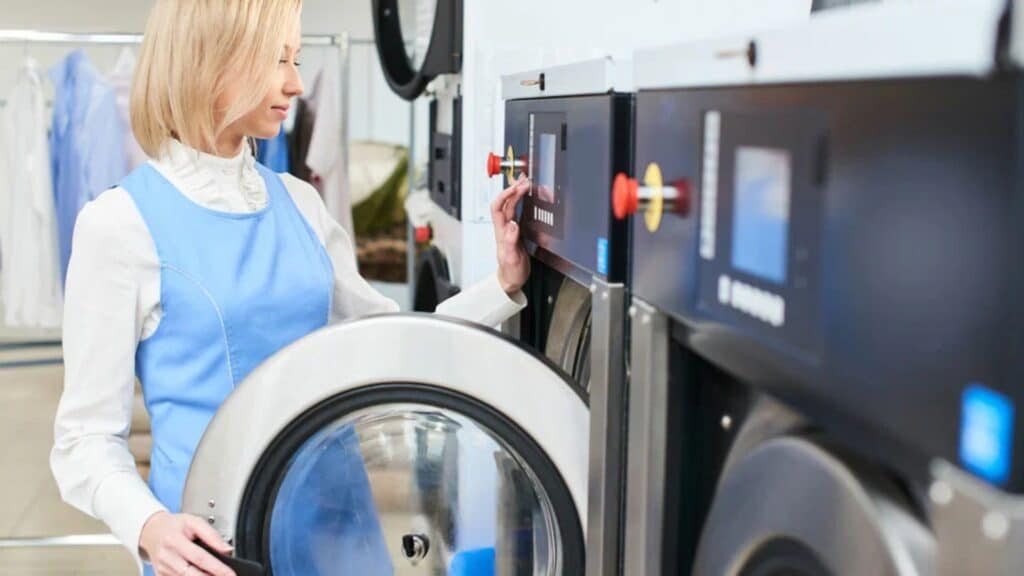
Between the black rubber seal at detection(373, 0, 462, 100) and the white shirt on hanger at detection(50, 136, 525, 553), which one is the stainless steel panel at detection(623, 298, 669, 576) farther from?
the black rubber seal at detection(373, 0, 462, 100)

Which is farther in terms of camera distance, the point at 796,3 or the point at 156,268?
the point at 796,3

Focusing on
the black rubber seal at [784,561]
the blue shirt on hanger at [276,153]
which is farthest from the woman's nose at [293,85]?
the blue shirt on hanger at [276,153]

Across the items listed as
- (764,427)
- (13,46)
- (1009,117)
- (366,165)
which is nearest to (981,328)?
(1009,117)

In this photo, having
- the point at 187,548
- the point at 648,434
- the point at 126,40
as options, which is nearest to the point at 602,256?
the point at 648,434

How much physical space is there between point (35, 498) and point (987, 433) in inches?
141

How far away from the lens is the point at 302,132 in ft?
13.2

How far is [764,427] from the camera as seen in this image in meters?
0.72

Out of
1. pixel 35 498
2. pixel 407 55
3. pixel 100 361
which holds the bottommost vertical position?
pixel 35 498

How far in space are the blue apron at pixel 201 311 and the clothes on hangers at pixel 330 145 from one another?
2455 mm

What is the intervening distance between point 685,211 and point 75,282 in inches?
33.8

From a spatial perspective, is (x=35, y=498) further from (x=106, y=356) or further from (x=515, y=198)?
(x=515, y=198)

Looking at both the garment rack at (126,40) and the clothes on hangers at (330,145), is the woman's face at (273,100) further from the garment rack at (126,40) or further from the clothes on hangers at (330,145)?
the clothes on hangers at (330,145)

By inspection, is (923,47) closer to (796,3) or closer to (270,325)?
(270,325)

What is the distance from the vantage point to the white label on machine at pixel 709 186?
709 mm
